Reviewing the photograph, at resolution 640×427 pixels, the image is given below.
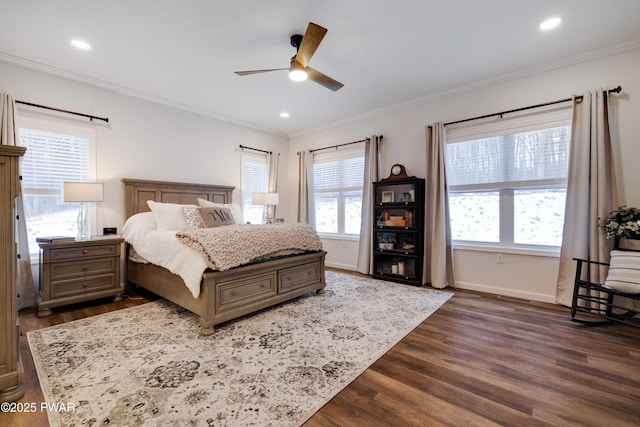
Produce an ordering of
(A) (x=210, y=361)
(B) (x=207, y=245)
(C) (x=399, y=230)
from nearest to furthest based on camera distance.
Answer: (A) (x=210, y=361) < (B) (x=207, y=245) < (C) (x=399, y=230)

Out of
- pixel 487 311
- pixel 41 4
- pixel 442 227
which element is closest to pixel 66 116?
pixel 41 4

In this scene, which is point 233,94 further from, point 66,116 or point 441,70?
point 441,70

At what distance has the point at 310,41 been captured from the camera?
93.4 inches

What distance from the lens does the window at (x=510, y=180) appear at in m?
3.36

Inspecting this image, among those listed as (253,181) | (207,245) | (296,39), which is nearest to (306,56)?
(296,39)

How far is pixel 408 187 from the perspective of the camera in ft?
14.7

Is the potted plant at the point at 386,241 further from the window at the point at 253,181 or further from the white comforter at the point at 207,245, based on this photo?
the window at the point at 253,181

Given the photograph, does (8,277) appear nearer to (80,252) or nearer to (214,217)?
(80,252)

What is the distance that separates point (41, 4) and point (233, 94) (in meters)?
2.09

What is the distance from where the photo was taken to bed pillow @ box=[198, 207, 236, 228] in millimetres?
3537

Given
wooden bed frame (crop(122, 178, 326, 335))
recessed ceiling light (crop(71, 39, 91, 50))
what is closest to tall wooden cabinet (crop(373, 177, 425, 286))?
wooden bed frame (crop(122, 178, 326, 335))

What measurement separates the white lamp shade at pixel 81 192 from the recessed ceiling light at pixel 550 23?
4951mm

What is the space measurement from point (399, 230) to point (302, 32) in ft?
9.79

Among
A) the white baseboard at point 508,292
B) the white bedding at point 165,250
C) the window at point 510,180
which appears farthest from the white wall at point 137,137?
the white baseboard at point 508,292
